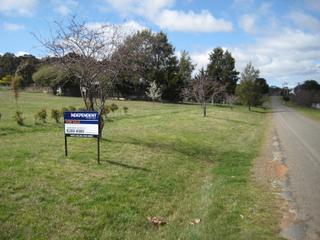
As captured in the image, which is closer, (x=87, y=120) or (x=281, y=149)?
(x=87, y=120)

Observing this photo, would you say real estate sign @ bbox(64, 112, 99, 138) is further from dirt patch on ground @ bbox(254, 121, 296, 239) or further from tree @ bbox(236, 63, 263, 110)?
tree @ bbox(236, 63, 263, 110)

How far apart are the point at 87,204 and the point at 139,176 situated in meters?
2.48

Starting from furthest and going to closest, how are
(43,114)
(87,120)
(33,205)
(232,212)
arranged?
(43,114) → (87,120) → (232,212) → (33,205)

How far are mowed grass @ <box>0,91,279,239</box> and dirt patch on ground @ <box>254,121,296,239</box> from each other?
8.5 inches

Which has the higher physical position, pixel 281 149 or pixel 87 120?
pixel 87 120

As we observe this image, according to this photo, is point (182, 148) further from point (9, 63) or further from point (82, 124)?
point (9, 63)

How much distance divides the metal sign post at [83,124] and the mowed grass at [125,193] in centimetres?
73

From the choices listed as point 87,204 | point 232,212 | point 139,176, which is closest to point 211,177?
point 139,176

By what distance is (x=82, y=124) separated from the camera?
9820 mm

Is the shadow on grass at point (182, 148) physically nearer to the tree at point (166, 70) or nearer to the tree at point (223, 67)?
the tree at point (166, 70)

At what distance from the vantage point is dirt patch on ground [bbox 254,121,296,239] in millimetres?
6758

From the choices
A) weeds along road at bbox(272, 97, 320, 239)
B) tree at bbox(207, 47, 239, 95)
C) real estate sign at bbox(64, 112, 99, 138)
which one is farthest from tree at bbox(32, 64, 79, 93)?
tree at bbox(207, 47, 239, 95)

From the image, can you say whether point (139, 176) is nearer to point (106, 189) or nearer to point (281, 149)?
point (106, 189)

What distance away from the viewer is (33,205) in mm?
6422
